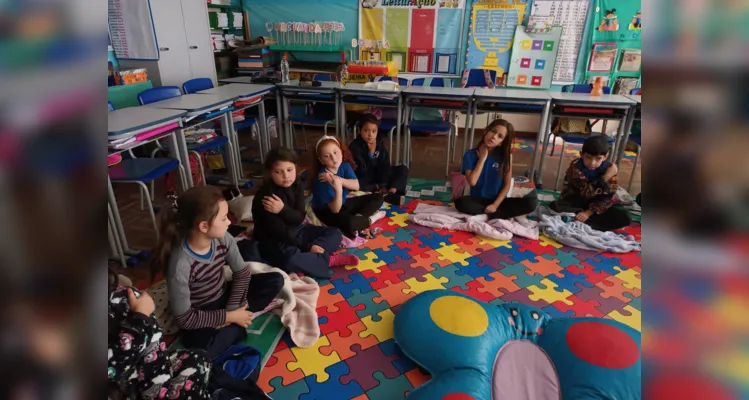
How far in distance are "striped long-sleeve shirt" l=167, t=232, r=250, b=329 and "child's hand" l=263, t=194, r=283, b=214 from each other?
384mm

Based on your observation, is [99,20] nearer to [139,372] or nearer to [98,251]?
[98,251]

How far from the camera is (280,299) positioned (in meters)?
1.95

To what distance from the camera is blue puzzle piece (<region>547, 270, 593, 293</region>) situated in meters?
2.23

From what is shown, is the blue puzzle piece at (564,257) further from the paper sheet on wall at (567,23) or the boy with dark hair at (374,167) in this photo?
the paper sheet on wall at (567,23)

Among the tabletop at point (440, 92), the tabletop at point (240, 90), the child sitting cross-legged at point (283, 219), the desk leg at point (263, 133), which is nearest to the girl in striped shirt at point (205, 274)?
the child sitting cross-legged at point (283, 219)

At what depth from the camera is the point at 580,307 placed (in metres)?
2.07

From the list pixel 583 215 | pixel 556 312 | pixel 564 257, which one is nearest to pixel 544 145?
pixel 583 215

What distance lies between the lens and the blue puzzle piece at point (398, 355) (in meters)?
1.67

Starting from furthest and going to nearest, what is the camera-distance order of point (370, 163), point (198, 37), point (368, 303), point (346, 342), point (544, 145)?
point (198, 37) → point (544, 145) → point (370, 163) → point (368, 303) → point (346, 342)

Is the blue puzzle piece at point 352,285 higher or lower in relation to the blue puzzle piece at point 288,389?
higher

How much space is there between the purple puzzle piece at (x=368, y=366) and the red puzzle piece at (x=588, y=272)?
1.26m

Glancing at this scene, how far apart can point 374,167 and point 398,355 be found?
181 cm

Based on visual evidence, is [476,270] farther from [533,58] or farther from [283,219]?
[533,58]

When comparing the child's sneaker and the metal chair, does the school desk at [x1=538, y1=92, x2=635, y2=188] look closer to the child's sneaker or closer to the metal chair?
the child's sneaker
